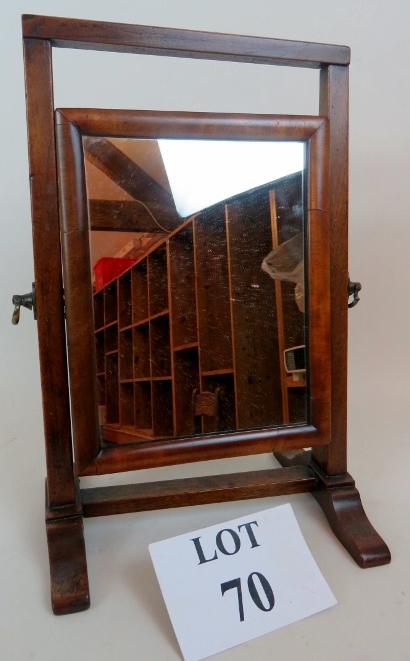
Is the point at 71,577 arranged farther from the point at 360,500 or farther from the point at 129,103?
the point at 129,103

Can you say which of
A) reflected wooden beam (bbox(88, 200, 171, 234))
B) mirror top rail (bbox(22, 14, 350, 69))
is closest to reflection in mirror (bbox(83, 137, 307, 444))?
reflected wooden beam (bbox(88, 200, 171, 234))

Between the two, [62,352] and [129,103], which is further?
[129,103]

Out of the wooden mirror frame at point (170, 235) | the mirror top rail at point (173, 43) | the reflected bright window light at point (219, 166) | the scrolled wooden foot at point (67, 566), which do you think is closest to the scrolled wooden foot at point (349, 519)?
the wooden mirror frame at point (170, 235)

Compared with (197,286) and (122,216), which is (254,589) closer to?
(197,286)

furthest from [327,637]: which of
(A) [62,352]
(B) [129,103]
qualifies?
(B) [129,103]

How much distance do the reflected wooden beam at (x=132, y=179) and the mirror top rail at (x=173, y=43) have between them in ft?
0.48

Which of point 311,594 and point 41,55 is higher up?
point 41,55

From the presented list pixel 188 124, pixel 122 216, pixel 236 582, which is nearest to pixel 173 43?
pixel 188 124

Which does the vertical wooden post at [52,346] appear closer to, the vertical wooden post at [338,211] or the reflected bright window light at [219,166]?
the reflected bright window light at [219,166]

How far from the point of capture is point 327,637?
33.1 inches

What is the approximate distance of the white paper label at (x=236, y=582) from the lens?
85cm

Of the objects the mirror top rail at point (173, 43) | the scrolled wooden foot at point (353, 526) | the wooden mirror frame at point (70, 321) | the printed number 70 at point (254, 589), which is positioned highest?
the mirror top rail at point (173, 43)

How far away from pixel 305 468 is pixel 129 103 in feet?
3.13

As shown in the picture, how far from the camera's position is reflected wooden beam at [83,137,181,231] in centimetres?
92
